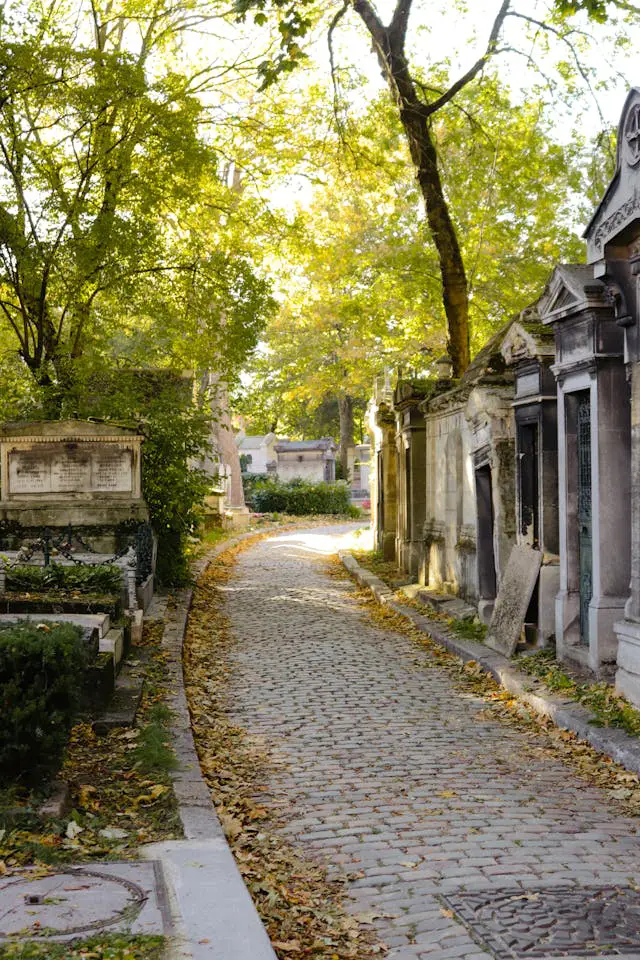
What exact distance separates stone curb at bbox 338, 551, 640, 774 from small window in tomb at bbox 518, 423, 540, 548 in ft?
4.40

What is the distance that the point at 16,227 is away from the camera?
14.3 meters

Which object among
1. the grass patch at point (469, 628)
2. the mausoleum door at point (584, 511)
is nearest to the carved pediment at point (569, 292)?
the mausoleum door at point (584, 511)

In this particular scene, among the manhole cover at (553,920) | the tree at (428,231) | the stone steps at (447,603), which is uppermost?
the tree at (428,231)

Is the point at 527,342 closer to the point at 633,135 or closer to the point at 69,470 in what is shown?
the point at 633,135

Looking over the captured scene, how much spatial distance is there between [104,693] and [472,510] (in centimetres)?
649

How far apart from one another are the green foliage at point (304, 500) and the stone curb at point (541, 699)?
28.6 meters

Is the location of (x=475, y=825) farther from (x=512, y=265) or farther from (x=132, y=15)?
(x=512, y=265)

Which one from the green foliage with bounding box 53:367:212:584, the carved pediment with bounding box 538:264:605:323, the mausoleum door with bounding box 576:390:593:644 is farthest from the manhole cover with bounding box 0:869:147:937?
the green foliage with bounding box 53:367:212:584

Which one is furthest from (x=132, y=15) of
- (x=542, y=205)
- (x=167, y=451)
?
(x=542, y=205)

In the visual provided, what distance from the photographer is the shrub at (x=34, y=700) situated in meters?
5.31

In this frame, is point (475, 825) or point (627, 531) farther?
point (627, 531)

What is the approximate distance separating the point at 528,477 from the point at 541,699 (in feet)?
10.2

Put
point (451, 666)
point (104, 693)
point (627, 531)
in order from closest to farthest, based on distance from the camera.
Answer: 1. point (104, 693)
2. point (627, 531)
3. point (451, 666)

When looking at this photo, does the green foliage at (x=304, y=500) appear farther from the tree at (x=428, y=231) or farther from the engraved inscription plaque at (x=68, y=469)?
the engraved inscription plaque at (x=68, y=469)
